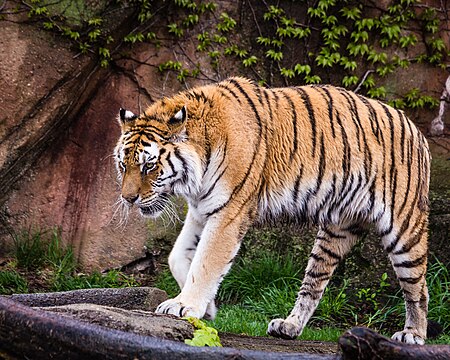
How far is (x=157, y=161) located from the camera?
432 centimetres

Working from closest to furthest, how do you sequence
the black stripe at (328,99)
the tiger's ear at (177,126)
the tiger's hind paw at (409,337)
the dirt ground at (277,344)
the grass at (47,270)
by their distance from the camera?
the dirt ground at (277,344) < the tiger's ear at (177,126) < the black stripe at (328,99) < the tiger's hind paw at (409,337) < the grass at (47,270)

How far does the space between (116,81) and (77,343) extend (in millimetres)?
5152

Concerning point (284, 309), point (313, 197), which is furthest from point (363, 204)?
point (284, 309)

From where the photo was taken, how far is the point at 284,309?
6.08m

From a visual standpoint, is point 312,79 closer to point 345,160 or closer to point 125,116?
point 345,160

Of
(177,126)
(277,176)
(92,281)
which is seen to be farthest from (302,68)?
(177,126)

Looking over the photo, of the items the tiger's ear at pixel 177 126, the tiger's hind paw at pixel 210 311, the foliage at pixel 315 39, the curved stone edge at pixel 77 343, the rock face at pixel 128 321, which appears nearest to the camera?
the curved stone edge at pixel 77 343

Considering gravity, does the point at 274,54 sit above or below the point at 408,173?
above

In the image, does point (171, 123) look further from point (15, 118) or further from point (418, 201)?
point (15, 118)

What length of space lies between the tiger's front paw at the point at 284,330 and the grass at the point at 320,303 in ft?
1.66

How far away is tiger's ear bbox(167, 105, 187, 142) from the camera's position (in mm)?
4355

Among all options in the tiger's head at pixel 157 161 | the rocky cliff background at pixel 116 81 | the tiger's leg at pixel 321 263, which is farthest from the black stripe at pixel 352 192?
the rocky cliff background at pixel 116 81

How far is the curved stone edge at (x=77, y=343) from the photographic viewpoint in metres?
2.37

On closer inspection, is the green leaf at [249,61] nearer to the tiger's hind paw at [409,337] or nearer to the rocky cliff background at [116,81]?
the rocky cliff background at [116,81]
